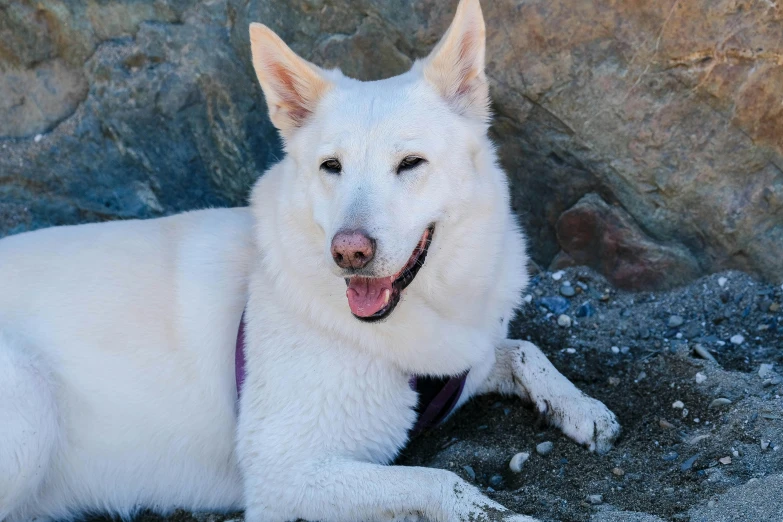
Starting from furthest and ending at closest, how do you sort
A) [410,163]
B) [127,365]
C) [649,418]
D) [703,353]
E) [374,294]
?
[703,353] < [649,418] < [127,365] < [410,163] < [374,294]

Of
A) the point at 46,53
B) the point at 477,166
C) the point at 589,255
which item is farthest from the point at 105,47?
the point at 589,255

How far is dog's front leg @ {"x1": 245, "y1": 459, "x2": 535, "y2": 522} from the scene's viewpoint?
10.3 feet

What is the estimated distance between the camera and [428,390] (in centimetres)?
359

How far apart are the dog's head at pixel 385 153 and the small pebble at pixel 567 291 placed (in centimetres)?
140

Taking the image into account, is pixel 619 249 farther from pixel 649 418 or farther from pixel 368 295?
pixel 368 295

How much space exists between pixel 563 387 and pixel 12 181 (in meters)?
3.53

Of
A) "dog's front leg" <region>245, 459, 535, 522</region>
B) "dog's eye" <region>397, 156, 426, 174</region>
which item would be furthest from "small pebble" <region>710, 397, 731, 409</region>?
"dog's eye" <region>397, 156, 426, 174</region>

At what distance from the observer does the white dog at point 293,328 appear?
128 inches

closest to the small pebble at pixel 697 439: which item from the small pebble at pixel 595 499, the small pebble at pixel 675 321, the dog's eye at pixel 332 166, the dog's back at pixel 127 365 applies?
the small pebble at pixel 595 499

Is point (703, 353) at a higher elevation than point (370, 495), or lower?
higher

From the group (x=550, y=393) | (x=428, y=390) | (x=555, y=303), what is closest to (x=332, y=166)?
(x=428, y=390)

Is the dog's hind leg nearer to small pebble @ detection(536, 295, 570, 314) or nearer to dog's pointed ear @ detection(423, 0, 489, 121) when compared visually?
dog's pointed ear @ detection(423, 0, 489, 121)

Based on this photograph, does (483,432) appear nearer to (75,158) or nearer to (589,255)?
(589,255)

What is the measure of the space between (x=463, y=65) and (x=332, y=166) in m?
0.70
